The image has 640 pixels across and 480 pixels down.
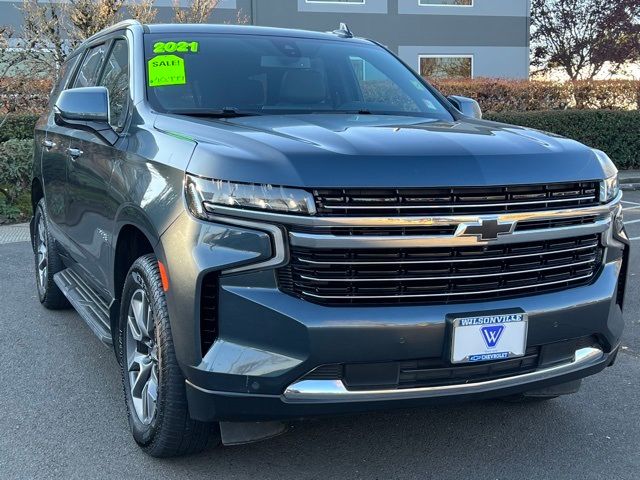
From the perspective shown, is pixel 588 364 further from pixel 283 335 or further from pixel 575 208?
pixel 283 335

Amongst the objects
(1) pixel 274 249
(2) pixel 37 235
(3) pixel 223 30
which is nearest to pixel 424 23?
(2) pixel 37 235

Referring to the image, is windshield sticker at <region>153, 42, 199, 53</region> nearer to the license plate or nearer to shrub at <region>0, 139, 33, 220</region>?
the license plate

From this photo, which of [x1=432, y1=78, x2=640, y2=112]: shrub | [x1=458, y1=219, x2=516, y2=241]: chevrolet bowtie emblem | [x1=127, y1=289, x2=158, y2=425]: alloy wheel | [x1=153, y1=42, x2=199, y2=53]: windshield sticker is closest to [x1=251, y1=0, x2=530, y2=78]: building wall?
[x1=432, y1=78, x2=640, y2=112]: shrub

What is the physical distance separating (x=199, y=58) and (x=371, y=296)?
192 cm

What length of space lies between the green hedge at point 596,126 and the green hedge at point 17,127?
25.5 ft

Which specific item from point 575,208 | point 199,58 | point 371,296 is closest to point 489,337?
point 371,296

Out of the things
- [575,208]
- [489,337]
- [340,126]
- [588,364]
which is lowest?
[588,364]

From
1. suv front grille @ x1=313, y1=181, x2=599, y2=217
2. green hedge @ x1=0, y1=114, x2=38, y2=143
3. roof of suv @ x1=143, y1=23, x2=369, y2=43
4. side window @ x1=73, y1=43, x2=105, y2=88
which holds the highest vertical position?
roof of suv @ x1=143, y1=23, x2=369, y2=43

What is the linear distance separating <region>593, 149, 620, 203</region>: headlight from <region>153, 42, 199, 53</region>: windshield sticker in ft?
6.90

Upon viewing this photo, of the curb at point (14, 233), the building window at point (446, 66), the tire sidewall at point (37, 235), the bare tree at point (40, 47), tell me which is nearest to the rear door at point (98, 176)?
the tire sidewall at point (37, 235)

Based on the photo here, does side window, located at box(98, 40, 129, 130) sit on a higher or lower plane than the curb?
higher

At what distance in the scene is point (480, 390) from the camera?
8.95 feet

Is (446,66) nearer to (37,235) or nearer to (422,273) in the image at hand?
(37,235)

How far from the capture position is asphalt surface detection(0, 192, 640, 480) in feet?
10.0
